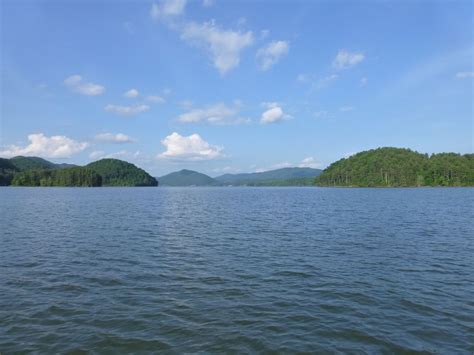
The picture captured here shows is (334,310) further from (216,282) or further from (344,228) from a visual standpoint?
(344,228)

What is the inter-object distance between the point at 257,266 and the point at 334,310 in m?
9.53

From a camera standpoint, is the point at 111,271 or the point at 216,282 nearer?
the point at 216,282

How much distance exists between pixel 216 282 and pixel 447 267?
18776mm

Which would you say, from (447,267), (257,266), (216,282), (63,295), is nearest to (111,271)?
(63,295)

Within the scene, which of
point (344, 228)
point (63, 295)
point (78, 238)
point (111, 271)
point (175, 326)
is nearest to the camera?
point (175, 326)

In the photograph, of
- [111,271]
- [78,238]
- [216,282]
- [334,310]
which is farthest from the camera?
[78,238]

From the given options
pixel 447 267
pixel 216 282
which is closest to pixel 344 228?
pixel 447 267

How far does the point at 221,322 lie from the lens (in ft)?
51.0

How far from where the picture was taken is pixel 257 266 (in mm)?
25859

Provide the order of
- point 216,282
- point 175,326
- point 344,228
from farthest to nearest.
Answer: point 344,228
point 216,282
point 175,326

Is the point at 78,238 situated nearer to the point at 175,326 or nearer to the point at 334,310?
the point at 175,326

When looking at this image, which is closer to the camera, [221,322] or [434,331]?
[434,331]

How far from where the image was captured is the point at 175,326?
1510cm

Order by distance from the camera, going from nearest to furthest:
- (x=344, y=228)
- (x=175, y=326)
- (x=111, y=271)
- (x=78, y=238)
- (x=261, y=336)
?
1. (x=261, y=336)
2. (x=175, y=326)
3. (x=111, y=271)
4. (x=78, y=238)
5. (x=344, y=228)
